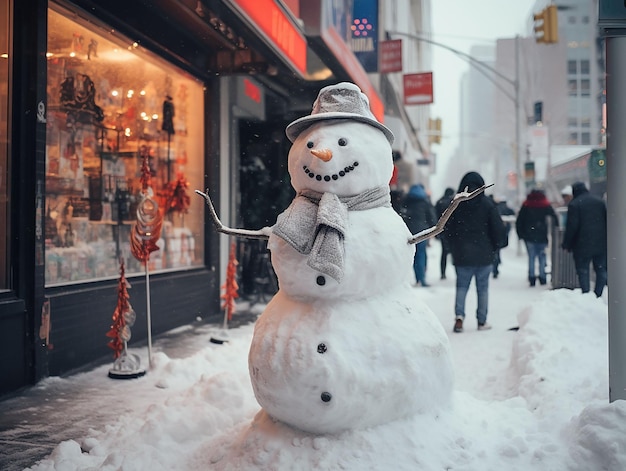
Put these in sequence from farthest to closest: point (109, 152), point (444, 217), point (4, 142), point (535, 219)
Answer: point (535, 219) → point (109, 152) → point (4, 142) → point (444, 217)

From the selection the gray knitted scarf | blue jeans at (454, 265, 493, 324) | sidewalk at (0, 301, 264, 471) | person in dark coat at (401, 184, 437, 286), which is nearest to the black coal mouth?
the gray knitted scarf

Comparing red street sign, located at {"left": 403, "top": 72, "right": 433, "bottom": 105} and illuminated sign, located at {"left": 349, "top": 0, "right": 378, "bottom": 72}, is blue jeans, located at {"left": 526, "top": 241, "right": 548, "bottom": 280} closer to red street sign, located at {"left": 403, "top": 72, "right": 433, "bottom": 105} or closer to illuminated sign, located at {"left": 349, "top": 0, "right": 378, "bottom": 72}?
red street sign, located at {"left": 403, "top": 72, "right": 433, "bottom": 105}

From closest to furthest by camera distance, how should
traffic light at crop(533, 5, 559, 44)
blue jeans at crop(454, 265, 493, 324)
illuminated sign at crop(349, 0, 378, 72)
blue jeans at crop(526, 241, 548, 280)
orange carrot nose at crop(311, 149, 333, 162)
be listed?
1. orange carrot nose at crop(311, 149, 333, 162)
2. blue jeans at crop(454, 265, 493, 324)
3. blue jeans at crop(526, 241, 548, 280)
4. illuminated sign at crop(349, 0, 378, 72)
5. traffic light at crop(533, 5, 559, 44)

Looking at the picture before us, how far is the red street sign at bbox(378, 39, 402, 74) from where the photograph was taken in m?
14.5

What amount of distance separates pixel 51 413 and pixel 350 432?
2.71 meters

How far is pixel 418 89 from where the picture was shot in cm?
1652

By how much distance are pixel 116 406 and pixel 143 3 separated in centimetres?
451

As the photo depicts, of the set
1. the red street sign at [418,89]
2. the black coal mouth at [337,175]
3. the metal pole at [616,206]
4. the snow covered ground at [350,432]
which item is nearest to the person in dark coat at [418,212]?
the red street sign at [418,89]

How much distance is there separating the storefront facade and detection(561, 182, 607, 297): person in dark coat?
458 centimetres

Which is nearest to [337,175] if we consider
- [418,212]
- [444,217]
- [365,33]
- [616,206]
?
[444,217]

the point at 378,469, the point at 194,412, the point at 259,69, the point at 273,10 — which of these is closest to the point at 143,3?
the point at 273,10

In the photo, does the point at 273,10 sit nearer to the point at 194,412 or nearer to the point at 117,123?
the point at 117,123

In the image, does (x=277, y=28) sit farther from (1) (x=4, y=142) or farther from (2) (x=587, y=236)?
(2) (x=587, y=236)

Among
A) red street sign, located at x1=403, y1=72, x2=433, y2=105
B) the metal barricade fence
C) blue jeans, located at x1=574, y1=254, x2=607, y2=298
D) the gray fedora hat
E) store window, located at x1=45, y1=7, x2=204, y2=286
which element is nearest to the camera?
the gray fedora hat
